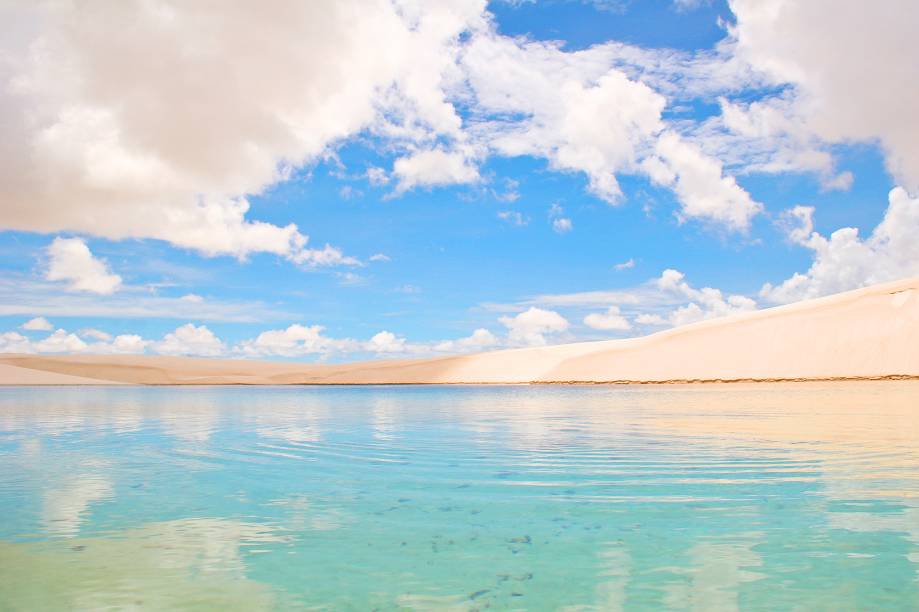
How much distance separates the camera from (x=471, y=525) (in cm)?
612

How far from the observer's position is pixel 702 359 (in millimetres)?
62188

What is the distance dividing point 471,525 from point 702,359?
6007 centimetres

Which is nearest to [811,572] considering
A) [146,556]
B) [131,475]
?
[146,556]

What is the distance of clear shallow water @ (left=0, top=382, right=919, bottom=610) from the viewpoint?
442 centimetres

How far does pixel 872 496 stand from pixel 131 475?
28.3 ft

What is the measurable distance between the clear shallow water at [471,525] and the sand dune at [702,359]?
152ft

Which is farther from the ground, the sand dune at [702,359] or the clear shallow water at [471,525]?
the sand dune at [702,359]

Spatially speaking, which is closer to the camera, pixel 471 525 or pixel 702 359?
pixel 471 525

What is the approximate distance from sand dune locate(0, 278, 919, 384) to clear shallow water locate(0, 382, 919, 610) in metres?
46.3

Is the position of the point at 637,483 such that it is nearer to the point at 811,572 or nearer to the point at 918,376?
the point at 811,572

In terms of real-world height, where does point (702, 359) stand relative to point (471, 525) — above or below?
above

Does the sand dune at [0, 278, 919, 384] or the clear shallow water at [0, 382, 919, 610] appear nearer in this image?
the clear shallow water at [0, 382, 919, 610]

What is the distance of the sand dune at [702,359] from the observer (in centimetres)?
5288

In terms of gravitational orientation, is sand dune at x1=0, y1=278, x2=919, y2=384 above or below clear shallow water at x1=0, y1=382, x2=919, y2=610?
above
